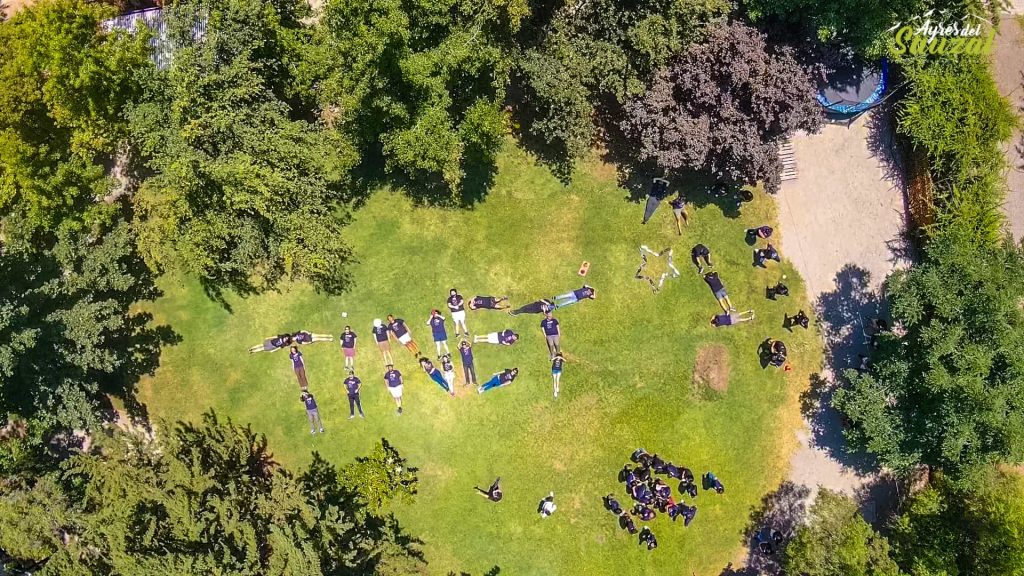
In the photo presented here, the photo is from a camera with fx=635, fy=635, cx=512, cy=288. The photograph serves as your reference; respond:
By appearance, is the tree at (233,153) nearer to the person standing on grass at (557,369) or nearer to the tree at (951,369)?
the person standing on grass at (557,369)

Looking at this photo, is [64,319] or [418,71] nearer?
[418,71]

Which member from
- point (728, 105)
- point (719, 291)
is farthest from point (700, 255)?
point (728, 105)

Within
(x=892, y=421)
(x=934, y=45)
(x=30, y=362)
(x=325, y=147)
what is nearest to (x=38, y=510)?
(x=30, y=362)

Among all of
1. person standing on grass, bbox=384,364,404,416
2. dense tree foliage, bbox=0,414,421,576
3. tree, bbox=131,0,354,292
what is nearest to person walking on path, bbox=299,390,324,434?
dense tree foliage, bbox=0,414,421,576

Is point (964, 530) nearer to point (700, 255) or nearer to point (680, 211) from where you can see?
point (700, 255)

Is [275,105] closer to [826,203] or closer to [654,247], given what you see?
[654,247]

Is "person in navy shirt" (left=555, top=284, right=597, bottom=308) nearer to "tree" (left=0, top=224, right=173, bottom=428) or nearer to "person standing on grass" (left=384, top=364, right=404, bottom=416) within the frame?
"person standing on grass" (left=384, top=364, right=404, bottom=416)
